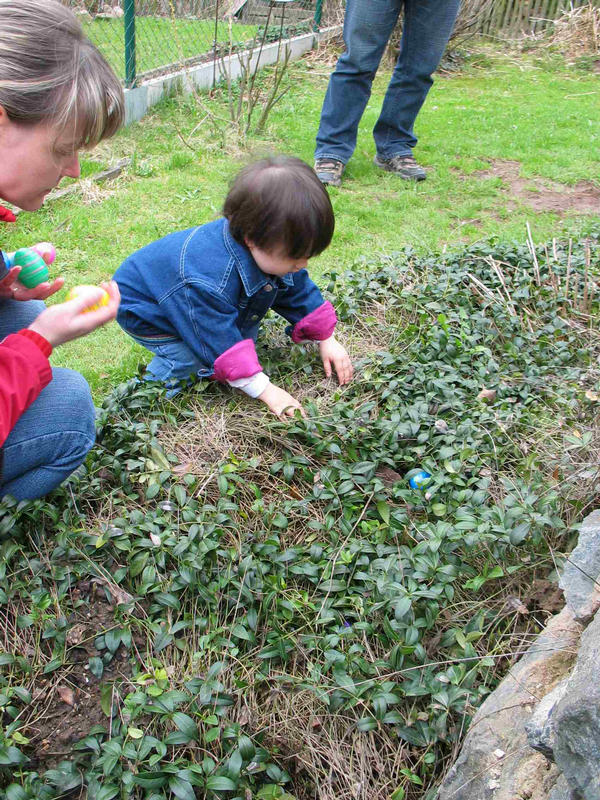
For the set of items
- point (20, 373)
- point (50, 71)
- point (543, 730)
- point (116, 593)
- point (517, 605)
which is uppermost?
point (50, 71)

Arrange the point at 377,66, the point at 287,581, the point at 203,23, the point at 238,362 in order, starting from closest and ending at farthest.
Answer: the point at 287,581
the point at 238,362
the point at 377,66
the point at 203,23

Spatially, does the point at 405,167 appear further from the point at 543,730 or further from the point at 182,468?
the point at 543,730

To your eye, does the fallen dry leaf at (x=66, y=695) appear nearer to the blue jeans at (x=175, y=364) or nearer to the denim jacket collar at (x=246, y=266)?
the blue jeans at (x=175, y=364)

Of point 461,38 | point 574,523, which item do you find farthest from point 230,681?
point 461,38

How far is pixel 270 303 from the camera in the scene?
292 cm

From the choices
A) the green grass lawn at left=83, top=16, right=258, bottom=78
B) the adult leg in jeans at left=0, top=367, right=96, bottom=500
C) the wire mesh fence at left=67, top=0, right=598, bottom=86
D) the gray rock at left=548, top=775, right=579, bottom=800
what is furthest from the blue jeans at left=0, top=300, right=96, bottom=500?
the green grass lawn at left=83, top=16, right=258, bottom=78

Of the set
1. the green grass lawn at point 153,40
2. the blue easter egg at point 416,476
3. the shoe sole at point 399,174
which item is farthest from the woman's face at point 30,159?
the green grass lawn at point 153,40

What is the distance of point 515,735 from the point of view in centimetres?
158

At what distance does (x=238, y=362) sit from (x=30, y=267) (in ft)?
2.65

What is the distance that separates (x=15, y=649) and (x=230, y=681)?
0.61 metres

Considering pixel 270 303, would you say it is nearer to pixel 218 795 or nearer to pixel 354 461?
pixel 354 461

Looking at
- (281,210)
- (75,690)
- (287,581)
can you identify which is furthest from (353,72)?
(75,690)

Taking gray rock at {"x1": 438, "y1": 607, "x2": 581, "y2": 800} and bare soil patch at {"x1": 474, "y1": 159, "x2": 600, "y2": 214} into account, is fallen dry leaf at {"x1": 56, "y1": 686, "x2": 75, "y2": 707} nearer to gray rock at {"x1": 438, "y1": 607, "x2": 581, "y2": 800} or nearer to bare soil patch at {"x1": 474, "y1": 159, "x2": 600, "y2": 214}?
gray rock at {"x1": 438, "y1": 607, "x2": 581, "y2": 800}

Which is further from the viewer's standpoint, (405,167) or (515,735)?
(405,167)
